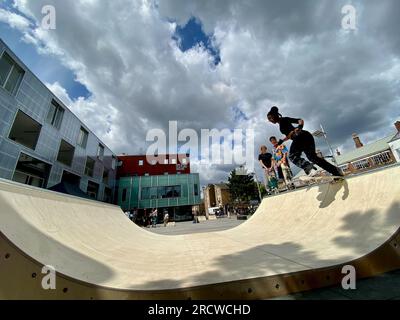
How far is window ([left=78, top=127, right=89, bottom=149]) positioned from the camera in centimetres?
2118

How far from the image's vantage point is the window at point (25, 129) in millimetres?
13888

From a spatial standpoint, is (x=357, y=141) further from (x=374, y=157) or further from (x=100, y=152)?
(x=100, y=152)

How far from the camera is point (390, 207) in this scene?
2.68 metres

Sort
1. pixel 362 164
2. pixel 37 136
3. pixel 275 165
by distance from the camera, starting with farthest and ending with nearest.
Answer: pixel 362 164, pixel 37 136, pixel 275 165

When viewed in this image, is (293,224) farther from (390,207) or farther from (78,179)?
(78,179)

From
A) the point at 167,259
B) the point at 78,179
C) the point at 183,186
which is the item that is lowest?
the point at 167,259

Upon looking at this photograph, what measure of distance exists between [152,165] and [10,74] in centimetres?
2850

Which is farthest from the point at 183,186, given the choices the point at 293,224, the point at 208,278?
the point at 208,278

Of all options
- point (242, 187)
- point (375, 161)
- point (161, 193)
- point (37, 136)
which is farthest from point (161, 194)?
point (375, 161)

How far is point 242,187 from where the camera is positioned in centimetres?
4484

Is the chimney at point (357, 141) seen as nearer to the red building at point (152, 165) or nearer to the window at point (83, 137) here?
the red building at point (152, 165)

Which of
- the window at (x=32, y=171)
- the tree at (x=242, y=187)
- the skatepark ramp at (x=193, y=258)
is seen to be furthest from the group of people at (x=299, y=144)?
the tree at (x=242, y=187)
